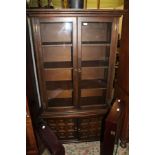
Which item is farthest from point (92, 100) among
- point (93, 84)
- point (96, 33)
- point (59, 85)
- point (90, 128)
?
point (96, 33)

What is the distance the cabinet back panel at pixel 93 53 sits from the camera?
196 centimetres

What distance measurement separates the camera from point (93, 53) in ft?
6.63

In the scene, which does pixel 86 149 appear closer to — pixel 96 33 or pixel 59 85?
pixel 59 85

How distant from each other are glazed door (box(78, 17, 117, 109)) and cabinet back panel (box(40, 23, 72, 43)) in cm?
17

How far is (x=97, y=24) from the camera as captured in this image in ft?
6.02

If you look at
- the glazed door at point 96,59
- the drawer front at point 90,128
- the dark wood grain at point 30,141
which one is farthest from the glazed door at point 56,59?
the dark wood grain at point 30,141

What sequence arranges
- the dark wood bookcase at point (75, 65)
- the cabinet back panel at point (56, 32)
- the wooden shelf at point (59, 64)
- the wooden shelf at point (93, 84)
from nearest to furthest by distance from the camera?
the dark wood bookcase at point (75, 65) → the cabinet back panel at point (56, 32) → the wooden shelf at point (59, 64) → the wooden shelf at point (93, 84)

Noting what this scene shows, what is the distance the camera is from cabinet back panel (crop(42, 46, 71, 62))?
6.24 ft

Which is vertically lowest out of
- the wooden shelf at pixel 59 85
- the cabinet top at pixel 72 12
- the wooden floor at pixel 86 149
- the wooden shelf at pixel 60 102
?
the wooden floor at pixel 86 149

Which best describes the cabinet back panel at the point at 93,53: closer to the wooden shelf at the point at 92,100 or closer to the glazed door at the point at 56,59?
the glazed door at the point at 56,59

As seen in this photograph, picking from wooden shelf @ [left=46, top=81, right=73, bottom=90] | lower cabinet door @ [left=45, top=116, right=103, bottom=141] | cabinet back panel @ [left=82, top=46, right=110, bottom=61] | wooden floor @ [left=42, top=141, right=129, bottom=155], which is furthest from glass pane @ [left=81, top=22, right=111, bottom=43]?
wooden floor @ [left=42, top=141, right=129, bottom=155]

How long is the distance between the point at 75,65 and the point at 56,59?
309 millimetres
